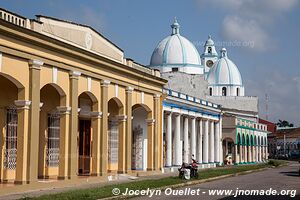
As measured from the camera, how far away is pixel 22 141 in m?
17.7

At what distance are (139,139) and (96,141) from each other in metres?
6.89

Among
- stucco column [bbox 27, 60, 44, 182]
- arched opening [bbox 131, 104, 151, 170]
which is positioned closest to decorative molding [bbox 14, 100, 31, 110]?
stucco column [bbox 27, 60, 44, 182]

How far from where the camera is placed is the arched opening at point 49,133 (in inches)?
852

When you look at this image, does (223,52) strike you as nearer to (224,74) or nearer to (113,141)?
(224,74)

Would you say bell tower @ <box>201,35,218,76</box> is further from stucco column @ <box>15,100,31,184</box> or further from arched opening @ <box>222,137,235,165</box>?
stucco column @ <box>15,100,31,184</box>

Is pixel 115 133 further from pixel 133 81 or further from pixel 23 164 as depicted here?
pixel 23 164

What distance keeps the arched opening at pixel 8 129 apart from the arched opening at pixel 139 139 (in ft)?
34.4

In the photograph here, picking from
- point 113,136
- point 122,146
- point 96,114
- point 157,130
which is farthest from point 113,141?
point 96,114

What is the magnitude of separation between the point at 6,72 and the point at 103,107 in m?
6.96

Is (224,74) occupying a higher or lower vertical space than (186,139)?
higher

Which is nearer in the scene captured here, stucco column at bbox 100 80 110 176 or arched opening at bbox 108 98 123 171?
stucco column at bbox 100 80 110 176

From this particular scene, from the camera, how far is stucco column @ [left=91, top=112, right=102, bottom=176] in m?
23.0

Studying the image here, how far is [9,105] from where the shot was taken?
19.7 m

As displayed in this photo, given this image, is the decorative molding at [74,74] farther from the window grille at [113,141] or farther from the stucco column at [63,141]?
the window grille at [113,141]
